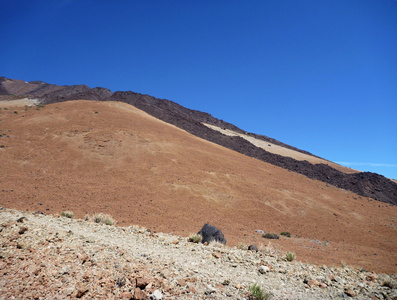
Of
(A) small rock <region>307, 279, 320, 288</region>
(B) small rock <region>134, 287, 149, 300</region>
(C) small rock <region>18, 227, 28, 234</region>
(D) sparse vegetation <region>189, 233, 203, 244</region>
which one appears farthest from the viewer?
(D) sparse vegetation <region>189, 233, 203, 244</region>

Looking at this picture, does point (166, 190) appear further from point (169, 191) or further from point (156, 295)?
point (156, 295)

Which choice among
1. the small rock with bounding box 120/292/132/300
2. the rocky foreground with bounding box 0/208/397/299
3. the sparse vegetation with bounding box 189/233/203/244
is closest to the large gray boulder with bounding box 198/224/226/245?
the sparse vegetation with bounding box 189/233/203/244

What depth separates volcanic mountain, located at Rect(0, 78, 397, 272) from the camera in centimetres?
1280

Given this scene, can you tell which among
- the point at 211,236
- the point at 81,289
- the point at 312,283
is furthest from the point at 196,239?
the point at 81,289

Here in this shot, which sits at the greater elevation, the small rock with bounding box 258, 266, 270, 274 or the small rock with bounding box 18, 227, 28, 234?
the small rock with bounding box 258, 266, 270, 274

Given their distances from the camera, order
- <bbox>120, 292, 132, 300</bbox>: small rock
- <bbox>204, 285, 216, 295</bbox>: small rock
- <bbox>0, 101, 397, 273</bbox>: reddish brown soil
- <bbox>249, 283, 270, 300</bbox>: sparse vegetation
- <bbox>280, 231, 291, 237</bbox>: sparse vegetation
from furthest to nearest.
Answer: <bbox>280, 231, 291, 237</bbox>: sparse vegetation
<bbox>0, 101, 397, 273</bbox>: reddish brown soil
<bbox>204, 285, 216, 295</bbox>: small rock
<bbox>249, 283, 270, 300</bbox>: sparse vegetation
<bbox>120, 292, 132, 300</bbox>: small rock

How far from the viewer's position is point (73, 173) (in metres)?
17.7

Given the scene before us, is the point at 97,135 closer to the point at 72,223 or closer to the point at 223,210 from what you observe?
the point at 223,210

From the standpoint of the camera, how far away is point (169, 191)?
57.4 ft

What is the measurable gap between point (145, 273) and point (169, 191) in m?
12.9

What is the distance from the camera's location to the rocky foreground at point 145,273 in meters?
4.21

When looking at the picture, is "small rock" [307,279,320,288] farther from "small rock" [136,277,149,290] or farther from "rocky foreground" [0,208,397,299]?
"small rock" [136,277,149,290]

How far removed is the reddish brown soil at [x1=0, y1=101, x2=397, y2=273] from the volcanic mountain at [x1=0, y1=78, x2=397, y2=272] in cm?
7

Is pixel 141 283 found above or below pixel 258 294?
below
